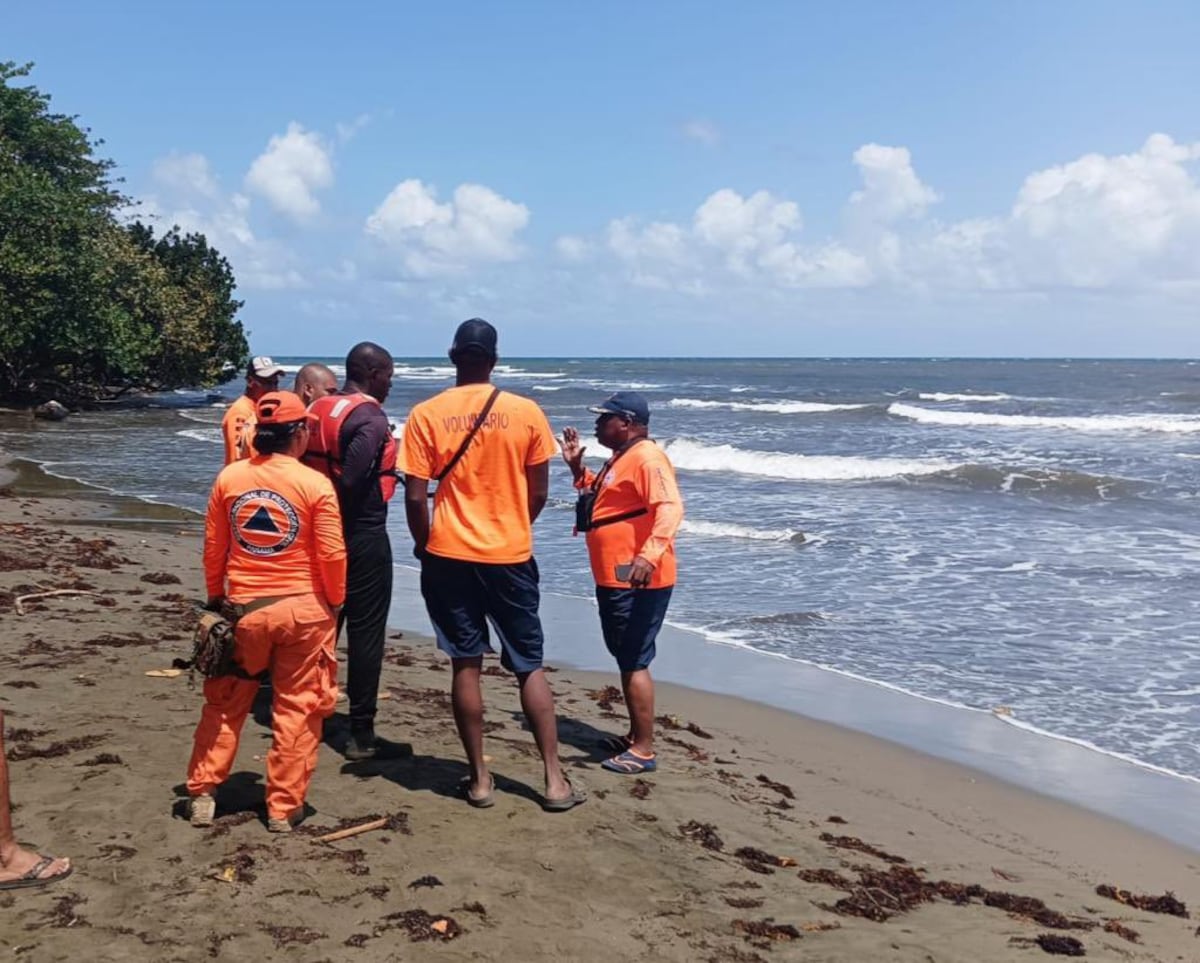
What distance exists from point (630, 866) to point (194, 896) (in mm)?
1461

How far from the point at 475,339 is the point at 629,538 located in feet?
4.34

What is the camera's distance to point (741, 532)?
1431cm

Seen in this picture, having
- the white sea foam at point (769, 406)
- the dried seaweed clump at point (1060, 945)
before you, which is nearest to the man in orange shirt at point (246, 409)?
the dried seaweed clump at point (1060, 945)

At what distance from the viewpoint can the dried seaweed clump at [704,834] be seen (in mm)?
4453

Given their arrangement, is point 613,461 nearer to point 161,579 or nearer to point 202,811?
point 202,811

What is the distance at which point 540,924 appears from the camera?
3611 millimetres

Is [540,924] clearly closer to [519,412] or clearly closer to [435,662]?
[519,412]

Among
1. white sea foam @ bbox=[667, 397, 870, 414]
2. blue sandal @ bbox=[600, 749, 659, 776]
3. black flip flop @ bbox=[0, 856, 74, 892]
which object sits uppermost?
white sea foam @ bbox=[667, 397, 870, 414]

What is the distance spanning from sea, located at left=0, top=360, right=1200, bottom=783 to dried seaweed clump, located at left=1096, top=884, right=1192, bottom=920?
6.20ft

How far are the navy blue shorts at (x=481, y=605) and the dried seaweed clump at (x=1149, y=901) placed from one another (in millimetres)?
2463

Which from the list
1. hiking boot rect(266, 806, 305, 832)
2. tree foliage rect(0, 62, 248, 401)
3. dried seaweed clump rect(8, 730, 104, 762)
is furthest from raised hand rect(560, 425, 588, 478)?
tree foliage rect(0, 62, 248, 401)

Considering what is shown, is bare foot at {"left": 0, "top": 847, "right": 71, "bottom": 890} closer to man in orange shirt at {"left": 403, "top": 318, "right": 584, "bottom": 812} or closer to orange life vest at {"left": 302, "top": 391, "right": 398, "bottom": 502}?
man in orange shirt at {"left": 403, "top": 318, "right": 584, "bottom": 812}

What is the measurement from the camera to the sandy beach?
3.50 metres

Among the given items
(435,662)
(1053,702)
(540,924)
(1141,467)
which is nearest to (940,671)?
(1053,702)
